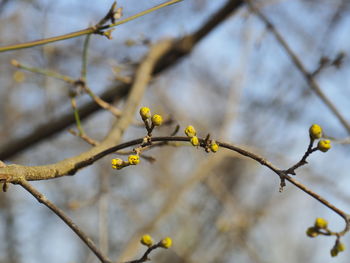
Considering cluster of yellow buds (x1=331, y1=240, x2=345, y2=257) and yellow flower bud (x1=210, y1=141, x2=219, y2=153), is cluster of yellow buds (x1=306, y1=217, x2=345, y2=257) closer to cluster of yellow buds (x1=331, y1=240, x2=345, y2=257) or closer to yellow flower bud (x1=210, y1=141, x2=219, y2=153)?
cluster of yellow buds (x1=331, y1=240, x2=345, y2=257)

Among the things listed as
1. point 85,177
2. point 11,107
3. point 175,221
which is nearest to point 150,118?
point 175,221

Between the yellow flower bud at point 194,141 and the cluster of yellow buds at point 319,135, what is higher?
the cluster of yellow buds at point 319,135

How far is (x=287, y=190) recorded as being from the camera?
4.56m

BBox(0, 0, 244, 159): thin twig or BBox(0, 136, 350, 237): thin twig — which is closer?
BBox(0, 136, 350, 237): thin twig

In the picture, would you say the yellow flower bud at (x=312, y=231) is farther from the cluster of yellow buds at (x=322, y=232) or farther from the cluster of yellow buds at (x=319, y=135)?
the cluster of yellow buds at (x=319, y=135)

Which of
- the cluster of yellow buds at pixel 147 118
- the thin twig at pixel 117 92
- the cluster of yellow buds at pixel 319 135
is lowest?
the cluster of yellow buds at pixel 147 118

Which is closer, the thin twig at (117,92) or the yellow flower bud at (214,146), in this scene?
the yellow flower bud at (214,146)

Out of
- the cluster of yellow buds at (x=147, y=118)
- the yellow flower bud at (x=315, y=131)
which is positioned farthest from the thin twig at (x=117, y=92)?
the yellow flower bud at (x=315, y=131)

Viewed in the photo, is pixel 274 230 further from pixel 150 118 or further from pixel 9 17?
pixel 150 118

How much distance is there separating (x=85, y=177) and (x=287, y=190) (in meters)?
2.92

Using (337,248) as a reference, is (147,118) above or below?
above

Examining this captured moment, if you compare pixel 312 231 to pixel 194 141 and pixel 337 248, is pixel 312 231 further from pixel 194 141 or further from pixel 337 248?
pixel 194 141

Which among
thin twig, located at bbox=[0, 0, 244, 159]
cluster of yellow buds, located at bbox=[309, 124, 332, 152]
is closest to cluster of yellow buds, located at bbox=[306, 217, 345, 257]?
cluster of yellow buds, located at bbox=[309, 124, 332, 152]

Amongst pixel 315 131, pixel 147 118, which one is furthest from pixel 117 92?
pixel 315 131
